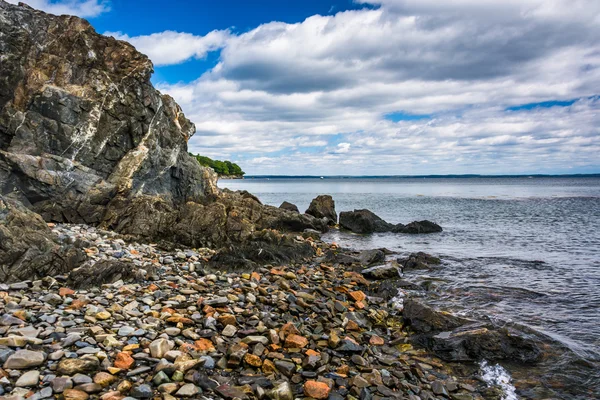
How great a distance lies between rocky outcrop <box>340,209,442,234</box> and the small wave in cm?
2470

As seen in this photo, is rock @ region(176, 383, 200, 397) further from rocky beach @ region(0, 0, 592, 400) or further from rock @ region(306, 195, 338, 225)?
rock @ region(306, 195, 338, 225)

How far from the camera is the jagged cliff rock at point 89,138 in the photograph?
1839 cm

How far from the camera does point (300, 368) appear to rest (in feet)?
24.7

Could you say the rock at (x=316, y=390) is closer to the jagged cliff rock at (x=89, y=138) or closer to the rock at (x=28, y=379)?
the rock at (x=28, y=379)

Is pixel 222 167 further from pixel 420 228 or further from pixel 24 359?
pixel 24 359

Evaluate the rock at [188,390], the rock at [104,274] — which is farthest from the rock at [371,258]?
the rock at [188,390]

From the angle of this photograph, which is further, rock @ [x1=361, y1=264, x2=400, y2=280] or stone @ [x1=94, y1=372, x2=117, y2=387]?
rock @ [x1=361, y1=264, x2=400, y2=280]

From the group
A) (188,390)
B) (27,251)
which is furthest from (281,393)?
(27,251)

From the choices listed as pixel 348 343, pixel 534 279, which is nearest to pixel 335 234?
pixel 534 279

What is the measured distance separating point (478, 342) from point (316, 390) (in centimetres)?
490

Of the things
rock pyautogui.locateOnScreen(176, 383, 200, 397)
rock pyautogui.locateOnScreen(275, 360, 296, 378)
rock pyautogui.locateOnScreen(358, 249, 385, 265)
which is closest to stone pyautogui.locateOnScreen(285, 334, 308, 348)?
rock pyautogui.locateOnScreen(275, 360, 296, 378)

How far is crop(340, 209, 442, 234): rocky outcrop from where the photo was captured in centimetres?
3356

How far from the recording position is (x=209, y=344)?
7.70 m

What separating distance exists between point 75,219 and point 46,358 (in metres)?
13.9
